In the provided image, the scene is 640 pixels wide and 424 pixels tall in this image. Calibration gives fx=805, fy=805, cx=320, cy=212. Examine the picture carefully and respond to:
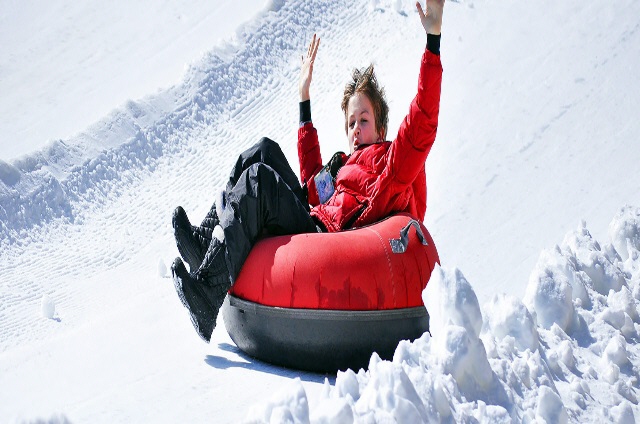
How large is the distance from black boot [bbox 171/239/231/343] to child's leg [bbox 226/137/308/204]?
0.38m

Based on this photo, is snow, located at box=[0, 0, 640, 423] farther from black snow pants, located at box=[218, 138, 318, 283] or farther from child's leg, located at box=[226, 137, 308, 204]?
child's leg, located at box=[226, 137, 308, 204]

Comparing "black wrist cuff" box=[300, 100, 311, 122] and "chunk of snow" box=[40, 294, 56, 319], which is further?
Result: "chunk of snow" box=[40, 294, 56, 319]

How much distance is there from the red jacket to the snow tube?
23 centimetres

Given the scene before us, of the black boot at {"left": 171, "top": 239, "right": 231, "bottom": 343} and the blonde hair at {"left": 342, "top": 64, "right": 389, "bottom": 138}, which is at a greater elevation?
the blonde hair at {"left": 342, "top": 64, "right": 389, "bottom": 138}

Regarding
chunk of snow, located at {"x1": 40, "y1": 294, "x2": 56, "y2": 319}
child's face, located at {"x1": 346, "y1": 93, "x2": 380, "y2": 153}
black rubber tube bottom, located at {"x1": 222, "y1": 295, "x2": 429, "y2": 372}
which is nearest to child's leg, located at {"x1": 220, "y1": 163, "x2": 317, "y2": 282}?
black rubber tube bottom, located at {"x1": 222, "y1": 295, "x2": 429, "y2": 372}

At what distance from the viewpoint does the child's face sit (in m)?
3.18

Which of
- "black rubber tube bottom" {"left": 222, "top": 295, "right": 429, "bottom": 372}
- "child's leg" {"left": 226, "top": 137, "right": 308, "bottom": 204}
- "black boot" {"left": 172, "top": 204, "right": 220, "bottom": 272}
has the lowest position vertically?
"black rubber tube bottom" {"left": 222, "top": 295, "right": 429, "bottom": 372}

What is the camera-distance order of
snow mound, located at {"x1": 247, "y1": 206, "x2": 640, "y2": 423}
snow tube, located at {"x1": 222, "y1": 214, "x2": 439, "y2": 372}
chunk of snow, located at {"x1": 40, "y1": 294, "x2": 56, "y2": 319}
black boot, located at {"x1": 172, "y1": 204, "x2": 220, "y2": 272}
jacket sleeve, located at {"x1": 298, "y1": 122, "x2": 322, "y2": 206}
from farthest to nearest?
chunk of snow, located at {"x1": 40, "y1": 294, "x2": 56, "y2": 319} < jacket sleeve, located at {"x1": 298, "y1": 122, "x2": 322, "y2": 206} < black boot, located at {"x1": 172, "y1": 204, "x2": 220, "y2": 272} < snow tube, located at {"x1": 222, "y1": 214, "x2": 439, "y2": 372} < snow mound, located at {"x1": 247, "y1": 206, "x2": 640, "y2": 423}

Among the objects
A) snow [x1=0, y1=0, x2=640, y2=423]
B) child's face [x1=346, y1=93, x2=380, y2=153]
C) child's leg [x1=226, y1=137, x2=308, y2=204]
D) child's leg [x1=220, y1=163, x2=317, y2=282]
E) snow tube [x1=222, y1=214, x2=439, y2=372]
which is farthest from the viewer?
child's face [x1=346, y1=93, x2=380, y2=153]

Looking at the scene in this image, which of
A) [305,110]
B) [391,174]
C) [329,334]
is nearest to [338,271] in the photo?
[329,334]

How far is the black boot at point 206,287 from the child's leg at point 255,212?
0.04 meters

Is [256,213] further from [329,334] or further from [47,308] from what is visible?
[47,308]

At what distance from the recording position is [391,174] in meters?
2.80

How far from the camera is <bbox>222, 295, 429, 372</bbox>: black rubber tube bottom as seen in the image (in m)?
2.49
